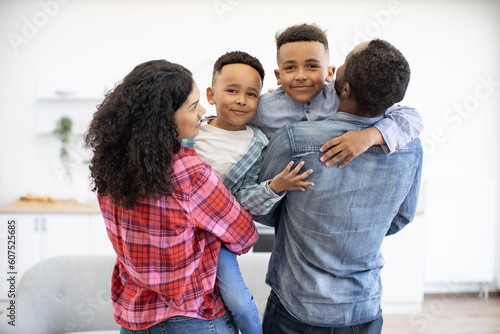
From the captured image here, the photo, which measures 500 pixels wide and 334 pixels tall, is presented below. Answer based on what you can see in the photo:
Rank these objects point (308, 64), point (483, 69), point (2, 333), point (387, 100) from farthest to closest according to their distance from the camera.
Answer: point (483, 69) → point (2, 333) → point (308, 64) → point (387, 100)

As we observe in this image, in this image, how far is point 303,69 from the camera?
128 centimetres

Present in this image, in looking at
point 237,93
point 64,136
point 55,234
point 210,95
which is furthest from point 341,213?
point 64,136

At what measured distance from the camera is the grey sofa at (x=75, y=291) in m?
1.85

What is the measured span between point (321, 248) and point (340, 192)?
161 millimetres

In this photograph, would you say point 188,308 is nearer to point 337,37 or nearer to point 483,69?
point 337,37

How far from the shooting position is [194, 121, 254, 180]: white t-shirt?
49.3 inches

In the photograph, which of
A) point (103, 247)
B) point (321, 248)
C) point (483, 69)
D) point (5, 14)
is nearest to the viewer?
point (321, 248)

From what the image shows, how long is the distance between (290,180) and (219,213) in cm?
19

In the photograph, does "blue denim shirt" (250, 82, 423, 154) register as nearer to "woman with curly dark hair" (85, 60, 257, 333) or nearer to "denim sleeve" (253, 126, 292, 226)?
"denim sleeve" (253, 126, 292, 226)

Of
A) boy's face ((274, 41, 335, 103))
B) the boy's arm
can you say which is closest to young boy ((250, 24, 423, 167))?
boy's face ((274, 41, 335, 103))

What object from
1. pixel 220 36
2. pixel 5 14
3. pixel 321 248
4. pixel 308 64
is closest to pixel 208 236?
pixel 321 248

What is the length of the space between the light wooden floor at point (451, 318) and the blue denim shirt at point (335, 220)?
252 cm

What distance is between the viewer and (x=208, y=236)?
3.53ft

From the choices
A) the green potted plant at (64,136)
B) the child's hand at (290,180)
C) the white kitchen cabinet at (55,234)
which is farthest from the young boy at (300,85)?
the green potted plant at (64,136)
